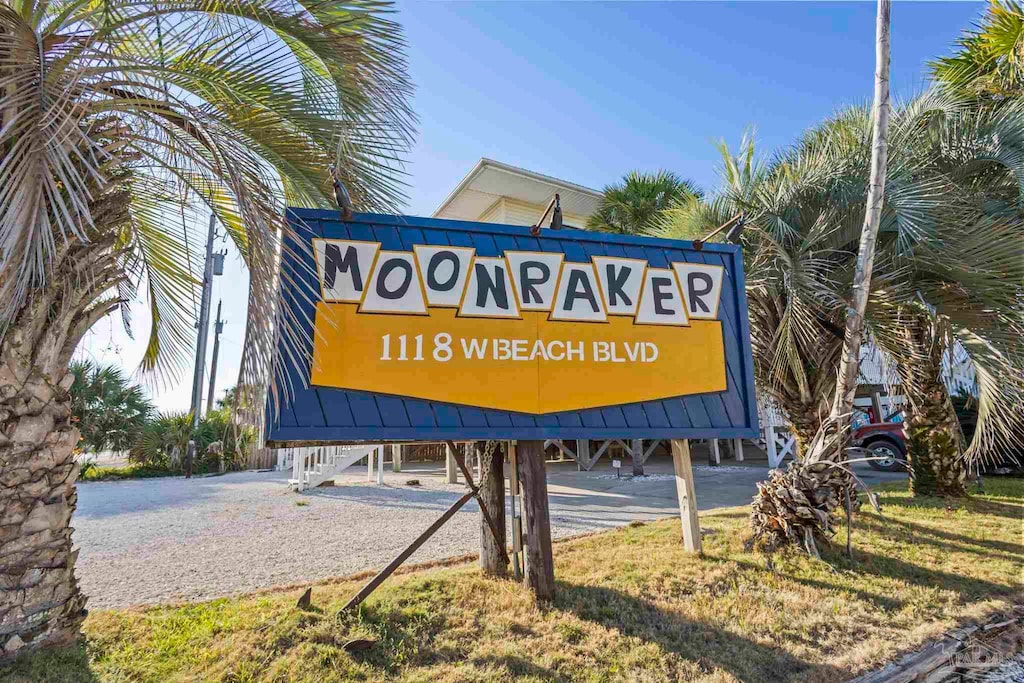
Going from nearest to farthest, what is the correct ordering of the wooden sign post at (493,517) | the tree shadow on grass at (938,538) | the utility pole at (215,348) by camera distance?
the wooden sign post at (493,517) → the tree shadow on grass at (938,538) → the utility pole at (215,348)

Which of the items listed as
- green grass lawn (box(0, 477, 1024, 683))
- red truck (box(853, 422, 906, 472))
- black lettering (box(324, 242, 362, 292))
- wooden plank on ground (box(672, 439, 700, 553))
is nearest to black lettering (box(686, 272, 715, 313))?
wooden plank on ground (box(672, 439, 700, 553))

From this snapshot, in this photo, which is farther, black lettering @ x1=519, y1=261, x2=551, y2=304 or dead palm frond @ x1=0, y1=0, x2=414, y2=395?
black lettering @ x1=519, y1=261, x2=551, y2=304

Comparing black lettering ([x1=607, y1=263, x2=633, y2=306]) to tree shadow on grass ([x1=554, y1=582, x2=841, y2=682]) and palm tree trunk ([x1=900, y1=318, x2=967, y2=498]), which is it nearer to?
tree shadow on grass ([x1=554, y1=582, x2=841, y2=682])

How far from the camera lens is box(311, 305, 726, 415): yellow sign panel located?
3701mm

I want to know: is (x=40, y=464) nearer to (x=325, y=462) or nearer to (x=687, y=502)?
(x=687, y=502)

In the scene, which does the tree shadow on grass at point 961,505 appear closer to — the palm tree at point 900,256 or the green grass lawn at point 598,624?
the palm tree at point 900,256

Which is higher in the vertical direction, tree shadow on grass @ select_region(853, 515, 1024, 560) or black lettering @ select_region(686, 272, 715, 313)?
black lettering @ select_region(686, 272, 715, 313)

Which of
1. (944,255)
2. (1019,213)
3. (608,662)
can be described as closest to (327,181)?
(608,662)

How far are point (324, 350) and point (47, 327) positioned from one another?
156cm

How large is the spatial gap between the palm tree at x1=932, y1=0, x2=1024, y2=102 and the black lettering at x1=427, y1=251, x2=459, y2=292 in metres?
7.68

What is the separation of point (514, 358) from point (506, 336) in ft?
0.59

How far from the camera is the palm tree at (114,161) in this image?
8.22 feet

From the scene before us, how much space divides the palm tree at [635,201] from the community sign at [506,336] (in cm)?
755

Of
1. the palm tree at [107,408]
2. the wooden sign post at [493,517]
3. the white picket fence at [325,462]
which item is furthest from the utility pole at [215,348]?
the wooden sign post at [493,517]
